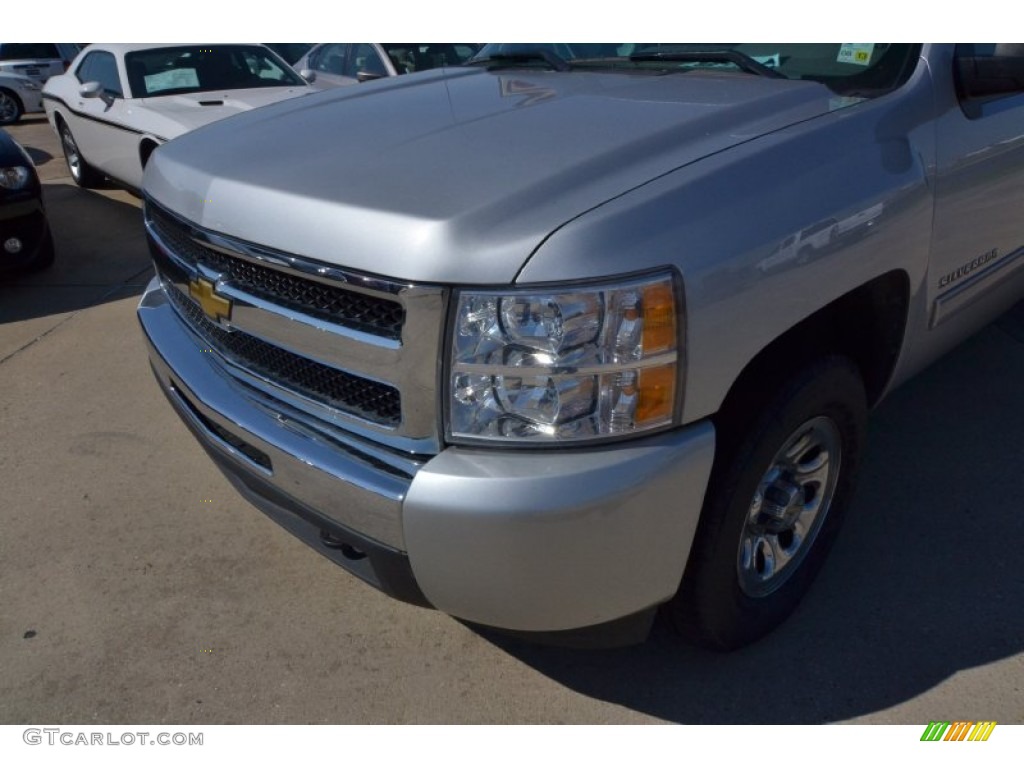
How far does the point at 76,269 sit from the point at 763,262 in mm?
5776

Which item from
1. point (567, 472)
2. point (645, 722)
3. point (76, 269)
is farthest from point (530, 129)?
point (76, 269)

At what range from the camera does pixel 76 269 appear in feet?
20.6

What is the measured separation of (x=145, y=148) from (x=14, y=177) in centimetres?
126

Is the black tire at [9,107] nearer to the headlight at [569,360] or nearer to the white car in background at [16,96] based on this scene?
the white car in background at [16,96]

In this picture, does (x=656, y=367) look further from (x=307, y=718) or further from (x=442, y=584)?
(x=307, y=718)

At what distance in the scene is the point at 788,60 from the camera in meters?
2.64

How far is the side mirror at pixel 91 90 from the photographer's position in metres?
7.11

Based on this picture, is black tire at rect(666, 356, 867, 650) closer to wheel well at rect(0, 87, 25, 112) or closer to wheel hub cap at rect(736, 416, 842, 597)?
wheel hub cap at rect(736, 416, 842, 597)

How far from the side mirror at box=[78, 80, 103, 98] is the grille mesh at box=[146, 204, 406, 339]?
221 inches

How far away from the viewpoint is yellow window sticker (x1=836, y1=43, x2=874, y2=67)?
2.54 m

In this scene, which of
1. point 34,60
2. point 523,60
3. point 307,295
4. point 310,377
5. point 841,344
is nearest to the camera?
point 307,295
